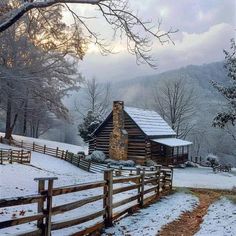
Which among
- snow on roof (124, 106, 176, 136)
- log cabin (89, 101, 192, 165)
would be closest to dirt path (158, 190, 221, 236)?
log cabin (89, 101, 192, 165)

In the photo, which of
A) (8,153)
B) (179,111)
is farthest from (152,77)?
(8,153)

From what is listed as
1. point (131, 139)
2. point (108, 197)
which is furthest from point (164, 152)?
point (108, 197)

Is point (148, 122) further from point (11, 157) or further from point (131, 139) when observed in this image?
point (11, 157)

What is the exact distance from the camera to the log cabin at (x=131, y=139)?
4031cm

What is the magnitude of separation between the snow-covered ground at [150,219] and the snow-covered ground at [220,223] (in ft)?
3.26

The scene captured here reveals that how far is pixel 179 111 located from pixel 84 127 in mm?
17658

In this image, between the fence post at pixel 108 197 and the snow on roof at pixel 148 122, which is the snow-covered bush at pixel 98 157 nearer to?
the snow on roof at pixel 148 122

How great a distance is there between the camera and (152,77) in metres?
155

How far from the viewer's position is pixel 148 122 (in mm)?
43875

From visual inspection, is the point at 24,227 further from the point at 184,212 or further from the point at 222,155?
the point at 222,155

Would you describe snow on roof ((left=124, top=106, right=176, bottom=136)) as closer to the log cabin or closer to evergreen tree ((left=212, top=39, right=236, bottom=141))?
the log cabin

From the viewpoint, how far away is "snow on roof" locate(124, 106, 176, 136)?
41359mm

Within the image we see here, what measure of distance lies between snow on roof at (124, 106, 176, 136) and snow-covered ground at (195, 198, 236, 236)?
27.7 meters

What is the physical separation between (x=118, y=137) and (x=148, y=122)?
485 centimetres
